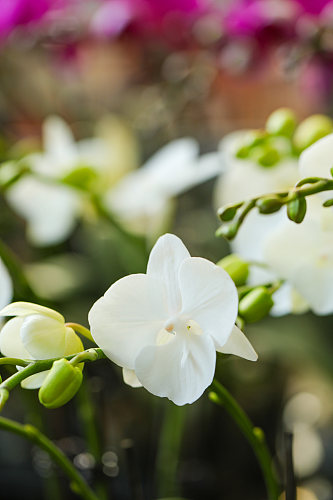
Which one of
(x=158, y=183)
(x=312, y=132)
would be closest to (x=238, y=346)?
(x=312, y=132)

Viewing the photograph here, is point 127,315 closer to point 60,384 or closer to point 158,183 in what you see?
point 60,384

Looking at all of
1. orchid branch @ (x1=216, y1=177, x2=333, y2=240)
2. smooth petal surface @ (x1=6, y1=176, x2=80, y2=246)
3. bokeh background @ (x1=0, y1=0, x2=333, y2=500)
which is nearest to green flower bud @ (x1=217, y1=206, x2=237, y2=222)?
orchid branch @ (x1=216, y1=177, x2=333, y2=240)

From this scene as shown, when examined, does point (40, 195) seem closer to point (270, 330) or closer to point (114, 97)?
point (270, 330)

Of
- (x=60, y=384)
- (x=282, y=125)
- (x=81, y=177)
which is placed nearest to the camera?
(x=60, y=384)

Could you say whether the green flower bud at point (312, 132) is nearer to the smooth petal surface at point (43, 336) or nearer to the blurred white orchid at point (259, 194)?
the blurred white orchid at point (259, 194)

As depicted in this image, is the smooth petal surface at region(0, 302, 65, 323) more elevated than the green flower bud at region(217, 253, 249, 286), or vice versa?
the smooth petal surface at region(0, 302, 65, 323)

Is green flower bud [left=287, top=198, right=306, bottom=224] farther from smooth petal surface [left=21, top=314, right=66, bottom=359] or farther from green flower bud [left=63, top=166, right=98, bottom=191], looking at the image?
green flower bud [left=63, top=166, right=98, bottom=191]

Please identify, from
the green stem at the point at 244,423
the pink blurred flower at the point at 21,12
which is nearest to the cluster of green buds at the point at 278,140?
the green stem at the point at 244,423

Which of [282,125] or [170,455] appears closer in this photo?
[282,125]
